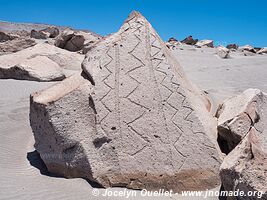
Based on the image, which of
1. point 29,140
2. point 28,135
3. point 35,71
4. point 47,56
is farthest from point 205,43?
point 29,140

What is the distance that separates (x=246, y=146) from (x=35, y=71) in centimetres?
582

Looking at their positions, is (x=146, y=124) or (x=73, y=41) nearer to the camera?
(x=146, y=124)

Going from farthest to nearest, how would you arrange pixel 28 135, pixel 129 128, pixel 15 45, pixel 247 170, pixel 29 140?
1. pixel 15 45
2. pixel 28 135
3. pixel 29 140
4. pixel 129 128
5. pixel 247 170

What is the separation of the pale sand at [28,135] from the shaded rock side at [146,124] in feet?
0.84

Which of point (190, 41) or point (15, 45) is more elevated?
point (190, 41)

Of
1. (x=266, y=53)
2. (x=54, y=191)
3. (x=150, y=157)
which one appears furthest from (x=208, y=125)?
(x=266, y=53)

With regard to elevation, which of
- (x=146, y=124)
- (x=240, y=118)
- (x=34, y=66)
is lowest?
(x=146, y=124)

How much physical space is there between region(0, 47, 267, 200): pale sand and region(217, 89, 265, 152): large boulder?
2.74 feet

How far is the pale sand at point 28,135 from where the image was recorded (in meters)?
3.19

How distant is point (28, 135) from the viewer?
490cm

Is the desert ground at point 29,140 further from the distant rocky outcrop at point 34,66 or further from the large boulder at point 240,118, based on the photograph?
the large boulder at point 240,118

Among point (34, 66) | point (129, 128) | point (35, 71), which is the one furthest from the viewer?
point (34, 66)

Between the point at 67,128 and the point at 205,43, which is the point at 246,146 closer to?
the point at 67,128

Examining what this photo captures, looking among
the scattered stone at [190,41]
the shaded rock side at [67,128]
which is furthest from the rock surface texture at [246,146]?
the scattered stone at [190,41]
